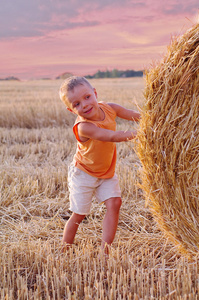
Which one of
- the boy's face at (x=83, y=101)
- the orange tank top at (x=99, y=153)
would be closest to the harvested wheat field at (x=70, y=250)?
the orange tank top at (x=99, y=153)

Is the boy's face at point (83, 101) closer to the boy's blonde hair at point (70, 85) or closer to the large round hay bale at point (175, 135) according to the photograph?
the boy's blonde hair at point (70, 85)

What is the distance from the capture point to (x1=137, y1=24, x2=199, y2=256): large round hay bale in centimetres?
205

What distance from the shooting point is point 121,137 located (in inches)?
91.0

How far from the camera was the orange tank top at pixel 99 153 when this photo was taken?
101 inches

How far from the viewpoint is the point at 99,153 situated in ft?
8.52

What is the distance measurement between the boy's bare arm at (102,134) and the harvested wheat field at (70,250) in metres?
0.24

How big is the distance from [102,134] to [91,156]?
0.94 ft

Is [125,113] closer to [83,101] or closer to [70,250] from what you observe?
[83,101]

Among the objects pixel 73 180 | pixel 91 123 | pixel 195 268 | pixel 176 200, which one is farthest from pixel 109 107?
pixel 195 268

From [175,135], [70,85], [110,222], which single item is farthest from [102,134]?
[110,222]

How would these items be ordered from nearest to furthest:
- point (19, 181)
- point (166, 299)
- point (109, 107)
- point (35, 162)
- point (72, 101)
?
point (166, 299)
point (72, 101)
point (109, 107)
point (19, 181)
point (35, 162)

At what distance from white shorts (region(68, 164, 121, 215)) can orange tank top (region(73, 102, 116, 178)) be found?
0.05 metres

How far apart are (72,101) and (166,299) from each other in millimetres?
1415

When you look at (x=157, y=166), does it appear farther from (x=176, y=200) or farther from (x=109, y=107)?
(x=109, y=107)
